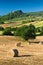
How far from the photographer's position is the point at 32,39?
55406mm

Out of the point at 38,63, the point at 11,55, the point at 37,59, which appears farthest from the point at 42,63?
the point at 11,55

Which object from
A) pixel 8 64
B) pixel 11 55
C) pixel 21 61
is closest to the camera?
pixel 8 64

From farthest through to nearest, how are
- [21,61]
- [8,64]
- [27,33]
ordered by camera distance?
[27,33], [21,61], [8,64]

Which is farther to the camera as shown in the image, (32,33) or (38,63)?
(32,33)

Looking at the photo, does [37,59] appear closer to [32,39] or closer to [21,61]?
[21,61]

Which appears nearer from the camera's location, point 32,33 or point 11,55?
point 11,55

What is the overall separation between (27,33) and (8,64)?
30.5 m

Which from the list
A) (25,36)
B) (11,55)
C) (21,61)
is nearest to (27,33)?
(25,36)

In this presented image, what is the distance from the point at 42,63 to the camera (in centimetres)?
2273

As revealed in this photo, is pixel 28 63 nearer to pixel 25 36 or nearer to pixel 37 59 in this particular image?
pixel 37 59

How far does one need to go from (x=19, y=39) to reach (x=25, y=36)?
1516mm

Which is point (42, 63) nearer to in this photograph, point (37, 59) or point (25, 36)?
point (37, 59)

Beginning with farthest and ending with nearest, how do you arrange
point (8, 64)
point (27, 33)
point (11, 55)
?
point (27, 33), point (11, 55), point (8, 64)

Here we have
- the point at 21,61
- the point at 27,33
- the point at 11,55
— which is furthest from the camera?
the point at 27,33
